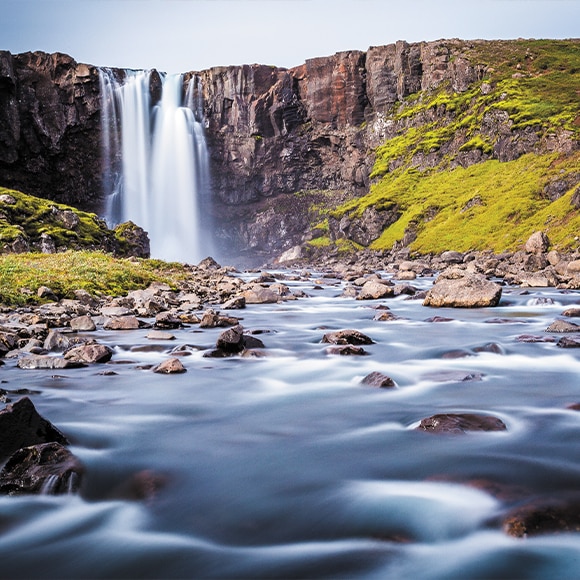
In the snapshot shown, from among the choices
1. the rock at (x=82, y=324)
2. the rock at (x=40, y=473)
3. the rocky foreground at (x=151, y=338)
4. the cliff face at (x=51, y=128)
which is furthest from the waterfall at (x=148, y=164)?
the rock at (x=40, y=473)

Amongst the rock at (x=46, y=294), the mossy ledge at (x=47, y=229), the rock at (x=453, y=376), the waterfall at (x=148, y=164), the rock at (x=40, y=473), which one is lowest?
the rock at (x=453, y=376)

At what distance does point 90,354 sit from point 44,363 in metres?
0.91

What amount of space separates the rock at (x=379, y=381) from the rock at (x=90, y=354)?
4.67 metres

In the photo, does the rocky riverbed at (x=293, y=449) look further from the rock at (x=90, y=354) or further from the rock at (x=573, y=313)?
the rock at (x=573, y=313)

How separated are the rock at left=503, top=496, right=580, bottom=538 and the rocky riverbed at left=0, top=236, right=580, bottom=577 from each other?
0.07ft

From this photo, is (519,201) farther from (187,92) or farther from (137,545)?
(187,92)

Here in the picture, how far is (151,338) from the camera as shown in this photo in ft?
41.0

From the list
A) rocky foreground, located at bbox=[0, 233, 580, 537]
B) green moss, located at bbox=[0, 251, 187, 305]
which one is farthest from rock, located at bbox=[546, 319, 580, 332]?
green moss, located at bbox=[0, 251, 187, 305]

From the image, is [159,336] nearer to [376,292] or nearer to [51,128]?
[376,292]

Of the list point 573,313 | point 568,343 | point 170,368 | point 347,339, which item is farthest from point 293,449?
point 573,313

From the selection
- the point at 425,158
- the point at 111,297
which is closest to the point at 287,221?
the point at 425,158

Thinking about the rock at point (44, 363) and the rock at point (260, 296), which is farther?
the rock at point (260, 296)

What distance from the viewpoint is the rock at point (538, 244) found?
37156 mm

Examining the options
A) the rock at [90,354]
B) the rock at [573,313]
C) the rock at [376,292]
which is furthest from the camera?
the rock at [376,292]
